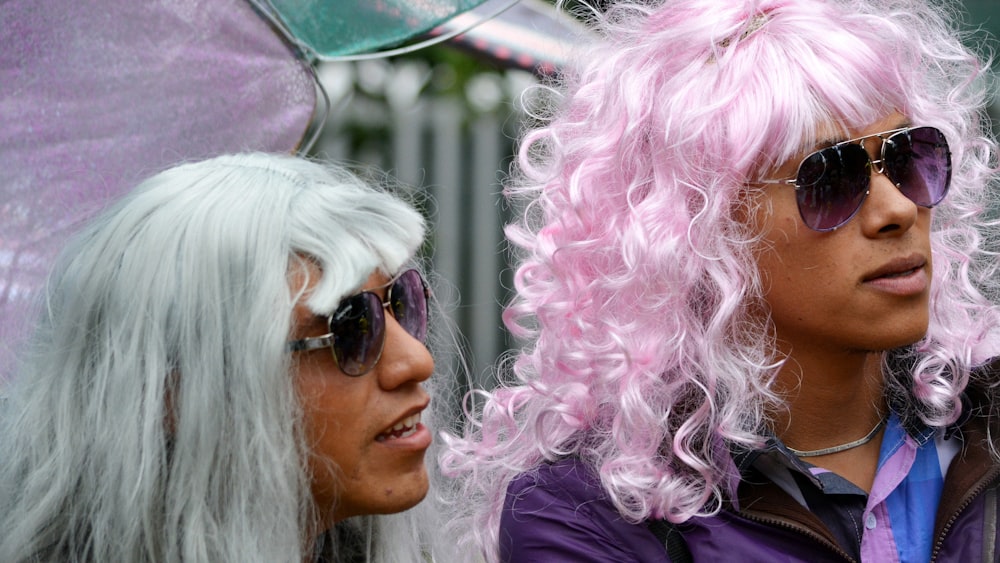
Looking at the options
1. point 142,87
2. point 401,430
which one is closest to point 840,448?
point 401,430

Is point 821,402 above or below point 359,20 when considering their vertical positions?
below

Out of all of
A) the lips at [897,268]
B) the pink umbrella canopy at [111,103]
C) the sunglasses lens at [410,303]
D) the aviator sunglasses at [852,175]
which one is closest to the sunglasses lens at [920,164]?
the aviator sunglasses at [852,175]

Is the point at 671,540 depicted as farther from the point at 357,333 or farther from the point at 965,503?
the point at 357,333

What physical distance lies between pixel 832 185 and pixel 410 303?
747 millimetres

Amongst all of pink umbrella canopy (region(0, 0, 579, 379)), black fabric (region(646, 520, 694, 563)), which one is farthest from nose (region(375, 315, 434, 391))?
pink umbrella canopy (region(0, 0, 579, 379))

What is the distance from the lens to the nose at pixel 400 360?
5.94 feet

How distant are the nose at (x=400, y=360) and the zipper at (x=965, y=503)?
0.90 m

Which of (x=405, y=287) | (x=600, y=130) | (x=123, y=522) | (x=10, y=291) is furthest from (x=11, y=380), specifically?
(x=600, y=130)

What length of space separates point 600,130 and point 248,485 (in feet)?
3.14

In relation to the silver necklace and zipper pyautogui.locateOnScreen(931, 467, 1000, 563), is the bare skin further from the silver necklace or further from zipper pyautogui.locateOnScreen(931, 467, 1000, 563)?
zipper pyautogui.locateOnScreen(931, 467, 1000, 563)

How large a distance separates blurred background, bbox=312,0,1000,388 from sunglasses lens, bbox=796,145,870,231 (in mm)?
2194

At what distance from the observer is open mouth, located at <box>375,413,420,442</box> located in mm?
1826

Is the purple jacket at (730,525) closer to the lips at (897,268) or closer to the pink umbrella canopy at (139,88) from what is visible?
the lips at (897,268)

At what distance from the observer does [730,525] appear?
2.00m
